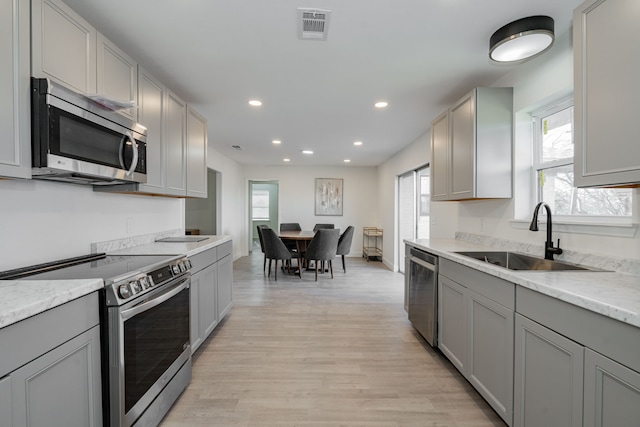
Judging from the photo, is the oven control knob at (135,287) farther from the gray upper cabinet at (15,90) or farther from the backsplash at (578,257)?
the backsplash at (578,257)

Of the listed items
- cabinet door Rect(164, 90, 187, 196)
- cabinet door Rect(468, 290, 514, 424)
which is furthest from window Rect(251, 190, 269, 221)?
cabinet door Rect(468, 290, 514, 424)

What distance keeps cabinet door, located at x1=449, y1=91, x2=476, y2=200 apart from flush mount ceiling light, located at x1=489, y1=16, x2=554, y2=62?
494mm

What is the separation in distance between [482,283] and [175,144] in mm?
2650

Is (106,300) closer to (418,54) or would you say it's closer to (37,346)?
(37,346)

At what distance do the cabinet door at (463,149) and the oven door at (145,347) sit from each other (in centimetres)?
234

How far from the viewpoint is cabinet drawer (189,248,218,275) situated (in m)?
2.17

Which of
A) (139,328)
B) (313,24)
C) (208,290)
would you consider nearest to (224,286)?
(208,290)

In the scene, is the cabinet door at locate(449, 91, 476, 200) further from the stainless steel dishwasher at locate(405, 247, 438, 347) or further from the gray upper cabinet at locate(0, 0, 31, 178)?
the gray upper cabinet at locate(0, 0, 31, 178)

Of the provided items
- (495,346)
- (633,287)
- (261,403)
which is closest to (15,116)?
(261,403)

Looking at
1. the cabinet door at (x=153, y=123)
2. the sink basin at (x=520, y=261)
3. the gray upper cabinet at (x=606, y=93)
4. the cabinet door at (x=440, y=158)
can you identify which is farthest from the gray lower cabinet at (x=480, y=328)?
the cabinet door at (x=153, y=123)

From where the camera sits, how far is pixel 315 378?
2068mm

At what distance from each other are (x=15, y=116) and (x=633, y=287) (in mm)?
2709

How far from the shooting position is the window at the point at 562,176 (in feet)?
5.68

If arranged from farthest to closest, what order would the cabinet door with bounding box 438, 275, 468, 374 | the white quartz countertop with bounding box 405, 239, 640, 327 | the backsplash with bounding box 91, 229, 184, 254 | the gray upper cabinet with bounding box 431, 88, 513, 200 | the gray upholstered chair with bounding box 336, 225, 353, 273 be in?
the gray upholstered chair with bounding box 336, 225, 353, 273 → the gray upper cabinet with bounding box 431, 88, 513, 200 → the backsplash with bounding box 91, 229, 184, 254 → the cabinet door with bounding box 438, 275, 468, 374 → the white quartz countertop with bounding box 405, 239, 640, 327
